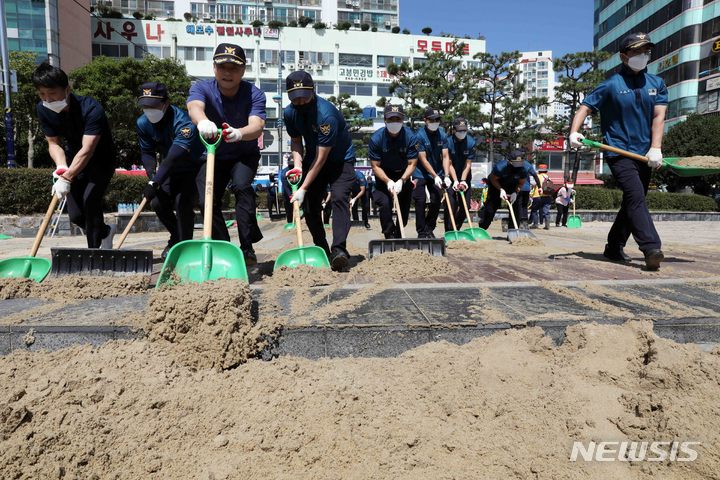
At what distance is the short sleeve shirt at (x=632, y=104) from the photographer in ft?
14.6

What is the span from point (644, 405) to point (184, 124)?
14.0ft

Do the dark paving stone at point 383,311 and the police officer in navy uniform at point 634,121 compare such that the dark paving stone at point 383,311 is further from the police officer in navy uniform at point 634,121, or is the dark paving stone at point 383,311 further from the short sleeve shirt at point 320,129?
the police officer in navy uniform at point 634,121

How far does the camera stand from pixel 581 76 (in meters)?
32.2

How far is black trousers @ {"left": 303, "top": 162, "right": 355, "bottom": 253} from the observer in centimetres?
434

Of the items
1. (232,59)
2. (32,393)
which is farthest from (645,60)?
(32,393)

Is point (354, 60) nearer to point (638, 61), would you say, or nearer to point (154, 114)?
point (154, 114)

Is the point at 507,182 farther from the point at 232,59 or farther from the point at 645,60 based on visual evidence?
the point at 232,59

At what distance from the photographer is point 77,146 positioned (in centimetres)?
448

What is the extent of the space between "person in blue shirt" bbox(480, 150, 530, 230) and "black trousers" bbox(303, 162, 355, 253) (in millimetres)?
4328

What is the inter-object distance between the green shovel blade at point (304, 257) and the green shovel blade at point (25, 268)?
183cm

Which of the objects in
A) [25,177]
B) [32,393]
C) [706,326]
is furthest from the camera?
[25,177]

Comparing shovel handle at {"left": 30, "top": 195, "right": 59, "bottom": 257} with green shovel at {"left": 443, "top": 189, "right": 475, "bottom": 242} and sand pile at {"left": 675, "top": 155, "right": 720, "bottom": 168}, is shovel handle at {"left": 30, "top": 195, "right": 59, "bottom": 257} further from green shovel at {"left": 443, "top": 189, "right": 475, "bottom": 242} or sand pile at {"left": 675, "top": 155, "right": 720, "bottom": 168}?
sand pile at {"left": 675, "top": 155, "right": 720, "bottom": 168}

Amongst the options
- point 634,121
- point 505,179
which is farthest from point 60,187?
point 505,179

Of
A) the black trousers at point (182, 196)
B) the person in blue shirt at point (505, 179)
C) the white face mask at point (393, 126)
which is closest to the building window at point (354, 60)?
the person in blue shirt at point (505, 179)
